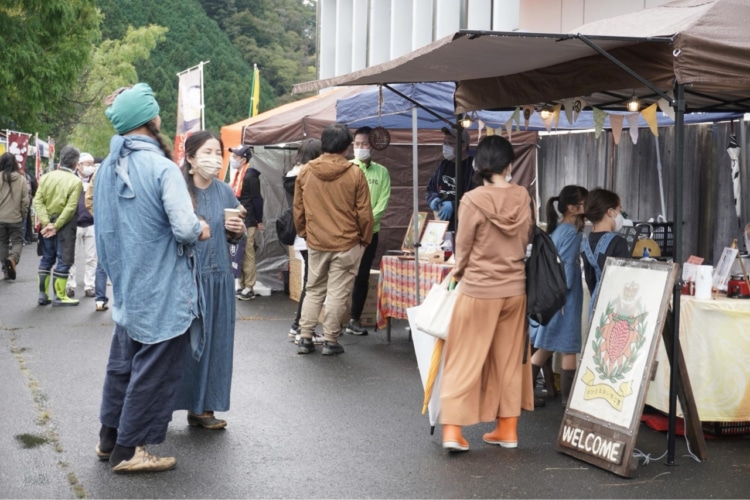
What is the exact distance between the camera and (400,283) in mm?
10086

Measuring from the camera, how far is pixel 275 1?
72562mm

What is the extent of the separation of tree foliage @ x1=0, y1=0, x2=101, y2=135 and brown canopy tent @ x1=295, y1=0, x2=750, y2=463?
1702 cm

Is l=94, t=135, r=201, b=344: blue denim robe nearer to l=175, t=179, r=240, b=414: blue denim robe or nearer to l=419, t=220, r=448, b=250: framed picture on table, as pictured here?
l=175, t=179, r=240, b=414: blue denim robe

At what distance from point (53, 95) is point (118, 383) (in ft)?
70.2

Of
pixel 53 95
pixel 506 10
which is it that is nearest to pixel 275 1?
pixel 53 95

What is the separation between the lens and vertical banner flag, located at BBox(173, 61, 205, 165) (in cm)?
1775

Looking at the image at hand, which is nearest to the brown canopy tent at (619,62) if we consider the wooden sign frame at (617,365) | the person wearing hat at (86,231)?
the wooden sign frame at (617,365)

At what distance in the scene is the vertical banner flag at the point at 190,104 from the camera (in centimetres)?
1775

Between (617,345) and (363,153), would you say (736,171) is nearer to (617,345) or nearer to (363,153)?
(363,153)

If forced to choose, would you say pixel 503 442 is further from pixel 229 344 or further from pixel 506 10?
pixel 506 10

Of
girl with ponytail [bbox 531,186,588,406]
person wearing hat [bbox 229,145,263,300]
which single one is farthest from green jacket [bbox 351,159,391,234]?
girl with ponytail [bbox 531,186,588,406]

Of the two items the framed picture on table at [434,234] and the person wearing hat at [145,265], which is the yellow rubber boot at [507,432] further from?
the framed picture on table at [434,234]

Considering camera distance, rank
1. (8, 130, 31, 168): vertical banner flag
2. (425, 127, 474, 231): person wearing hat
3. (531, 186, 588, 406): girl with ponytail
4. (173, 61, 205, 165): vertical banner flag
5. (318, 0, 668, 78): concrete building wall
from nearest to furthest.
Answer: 1. (531, 186, 588, 406): girl with ponytail
2. (425, 127, 474, 231): person wearing hat
3. (318, 0, 668, 78): concrete building wall
4. (173, 61, 205, 165): vertical banner flag
5. (8, 130, 31, 168): vertical banner flag

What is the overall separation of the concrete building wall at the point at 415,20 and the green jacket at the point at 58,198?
630 cm
